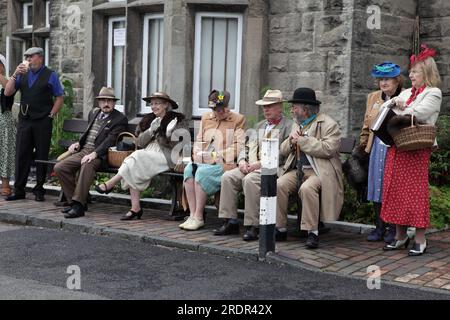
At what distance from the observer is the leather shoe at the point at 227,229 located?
7.41 meters

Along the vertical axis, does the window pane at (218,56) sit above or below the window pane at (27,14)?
below

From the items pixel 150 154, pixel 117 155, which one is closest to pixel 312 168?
A: pixel 150 154

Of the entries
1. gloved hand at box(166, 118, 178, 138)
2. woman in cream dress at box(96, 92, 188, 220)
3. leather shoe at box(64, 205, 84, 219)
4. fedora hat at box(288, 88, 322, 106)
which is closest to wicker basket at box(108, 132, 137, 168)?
woman in cream dress at box(96, 92, 188, 220)

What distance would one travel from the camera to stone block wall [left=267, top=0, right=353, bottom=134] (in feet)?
30.1

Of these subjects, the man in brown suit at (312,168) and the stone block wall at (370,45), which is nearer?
the man in brown suit at (312,168)

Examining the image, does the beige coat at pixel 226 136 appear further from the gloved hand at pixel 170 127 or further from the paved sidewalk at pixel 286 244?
the paved sidewalk at pixel 286 244

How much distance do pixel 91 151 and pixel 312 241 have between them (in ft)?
11.8

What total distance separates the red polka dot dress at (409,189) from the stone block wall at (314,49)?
2.63 metres

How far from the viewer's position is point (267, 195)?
6305 mm

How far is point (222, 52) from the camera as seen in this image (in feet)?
33.6

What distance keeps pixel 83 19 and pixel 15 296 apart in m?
8.27

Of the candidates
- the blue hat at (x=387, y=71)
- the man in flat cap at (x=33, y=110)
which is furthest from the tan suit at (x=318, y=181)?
the man in flat cap at (x=33, y=110)
